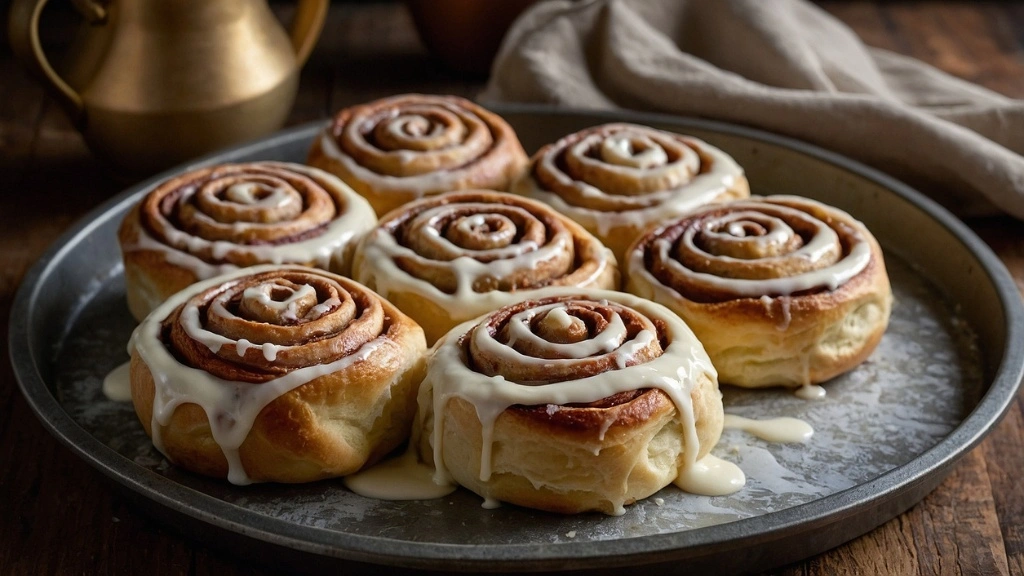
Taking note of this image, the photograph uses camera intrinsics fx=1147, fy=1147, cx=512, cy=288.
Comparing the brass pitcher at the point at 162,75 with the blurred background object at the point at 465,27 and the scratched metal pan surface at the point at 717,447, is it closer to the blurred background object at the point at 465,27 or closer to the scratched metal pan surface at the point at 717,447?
the scratched metal pan surface at the point at 717,447

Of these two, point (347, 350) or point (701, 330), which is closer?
point (347, 350)

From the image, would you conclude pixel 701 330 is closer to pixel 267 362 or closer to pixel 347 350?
pixel 347 350

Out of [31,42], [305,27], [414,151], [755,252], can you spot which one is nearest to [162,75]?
[31,42]

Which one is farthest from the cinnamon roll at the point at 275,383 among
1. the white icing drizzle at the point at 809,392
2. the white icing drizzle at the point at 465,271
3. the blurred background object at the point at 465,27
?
the blurred background object at the point at 465,27

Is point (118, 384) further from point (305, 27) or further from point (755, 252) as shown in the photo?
point (305, 27)

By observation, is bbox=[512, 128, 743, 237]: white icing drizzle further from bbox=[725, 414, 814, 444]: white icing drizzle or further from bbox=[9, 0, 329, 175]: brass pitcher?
bbox=[9, 0, 329, 175]: brass pitcher

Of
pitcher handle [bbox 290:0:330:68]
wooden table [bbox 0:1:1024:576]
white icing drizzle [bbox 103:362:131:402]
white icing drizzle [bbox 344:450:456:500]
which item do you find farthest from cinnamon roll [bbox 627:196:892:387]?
pitcher handle [bbox 290:0:330:68]

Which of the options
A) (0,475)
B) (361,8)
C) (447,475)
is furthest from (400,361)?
(361,8)
